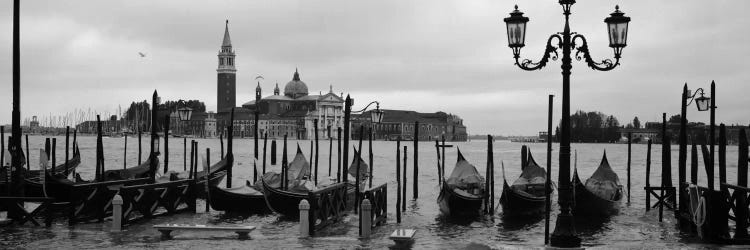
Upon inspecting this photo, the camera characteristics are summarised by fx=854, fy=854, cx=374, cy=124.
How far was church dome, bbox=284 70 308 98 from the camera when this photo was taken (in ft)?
583

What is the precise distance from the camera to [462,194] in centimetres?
2120

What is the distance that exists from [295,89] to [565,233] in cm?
16801

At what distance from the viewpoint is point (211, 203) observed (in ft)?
64.0

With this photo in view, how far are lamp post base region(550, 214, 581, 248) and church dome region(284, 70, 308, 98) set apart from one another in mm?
167345

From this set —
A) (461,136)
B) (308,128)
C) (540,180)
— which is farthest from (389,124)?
(540,180)

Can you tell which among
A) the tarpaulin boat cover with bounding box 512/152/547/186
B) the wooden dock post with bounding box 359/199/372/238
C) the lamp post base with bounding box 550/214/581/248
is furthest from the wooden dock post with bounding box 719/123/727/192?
the tarpaulin boat cover with bounding box 512/152/547/186

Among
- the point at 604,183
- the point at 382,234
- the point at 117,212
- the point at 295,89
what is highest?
the point at 295,89

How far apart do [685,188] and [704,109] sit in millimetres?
1605

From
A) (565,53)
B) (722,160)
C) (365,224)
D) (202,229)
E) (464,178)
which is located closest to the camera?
(565,53)

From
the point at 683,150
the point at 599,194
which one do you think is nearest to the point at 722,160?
the point at 683,150

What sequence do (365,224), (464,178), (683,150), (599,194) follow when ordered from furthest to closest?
1. (464,178)
2. (599,194)
3. (683,150)
4. (365,224)

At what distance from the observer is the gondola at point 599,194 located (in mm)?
21297

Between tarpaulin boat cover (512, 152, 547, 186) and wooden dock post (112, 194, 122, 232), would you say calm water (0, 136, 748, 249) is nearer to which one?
wooden dock post (112, 194, 122, 232)

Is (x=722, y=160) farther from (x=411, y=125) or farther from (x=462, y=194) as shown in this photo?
(x=411, y=125)
